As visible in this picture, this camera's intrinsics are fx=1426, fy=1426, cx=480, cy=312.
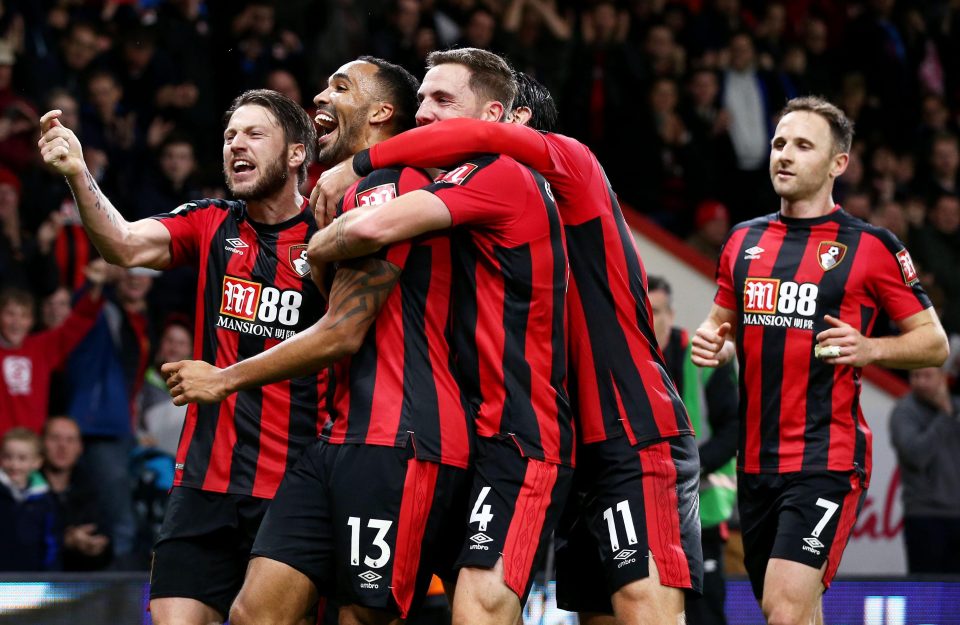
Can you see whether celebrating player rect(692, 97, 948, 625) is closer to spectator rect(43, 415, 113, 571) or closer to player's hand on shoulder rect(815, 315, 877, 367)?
player's hand on shoulder rect(815, 315, 877, 367)

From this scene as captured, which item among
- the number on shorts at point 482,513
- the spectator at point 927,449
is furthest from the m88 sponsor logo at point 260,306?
the spectator at point 927,449

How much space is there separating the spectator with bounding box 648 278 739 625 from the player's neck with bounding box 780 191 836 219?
1062 mm

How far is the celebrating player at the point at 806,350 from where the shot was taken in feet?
17.9

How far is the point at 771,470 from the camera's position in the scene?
566cm

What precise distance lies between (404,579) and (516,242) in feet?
3.50

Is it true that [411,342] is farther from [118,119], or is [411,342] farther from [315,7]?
[315,7]

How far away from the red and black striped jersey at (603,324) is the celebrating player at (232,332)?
98cm

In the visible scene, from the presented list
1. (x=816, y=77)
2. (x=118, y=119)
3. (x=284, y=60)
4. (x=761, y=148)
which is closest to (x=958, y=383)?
(x=761, y=148)

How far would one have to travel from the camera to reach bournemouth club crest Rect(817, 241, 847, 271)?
5.75 m

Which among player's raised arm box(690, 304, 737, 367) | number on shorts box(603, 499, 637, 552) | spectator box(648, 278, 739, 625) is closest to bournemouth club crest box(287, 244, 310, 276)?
number on shorts box(603, 499, 637, 552)

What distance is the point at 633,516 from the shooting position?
447 centimetres

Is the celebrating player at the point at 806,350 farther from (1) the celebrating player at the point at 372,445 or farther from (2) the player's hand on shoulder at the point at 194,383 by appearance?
(2) the player's hand on shoulder at the point at 194,383

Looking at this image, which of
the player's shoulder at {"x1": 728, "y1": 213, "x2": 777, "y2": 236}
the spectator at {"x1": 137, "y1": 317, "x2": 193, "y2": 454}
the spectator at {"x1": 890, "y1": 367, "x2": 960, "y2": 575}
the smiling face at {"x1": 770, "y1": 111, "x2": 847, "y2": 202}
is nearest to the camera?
the smiling face at {"x1": 770, "y1": 111, "x2": 847, "y2": 202}

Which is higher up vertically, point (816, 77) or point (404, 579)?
point (816, 77)
